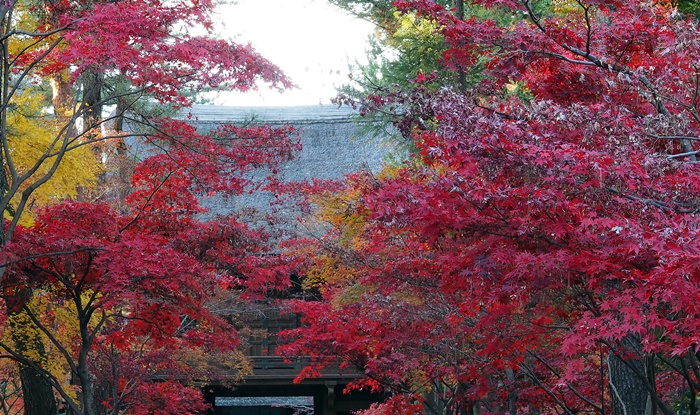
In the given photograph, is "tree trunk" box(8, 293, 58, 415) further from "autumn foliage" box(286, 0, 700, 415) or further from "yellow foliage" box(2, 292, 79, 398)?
"autumn foliage" box(286, 0, 700, 415)

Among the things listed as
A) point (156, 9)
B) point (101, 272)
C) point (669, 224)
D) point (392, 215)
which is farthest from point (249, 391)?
point (669, 224)

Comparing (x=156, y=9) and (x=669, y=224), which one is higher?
(x=156, y=9)

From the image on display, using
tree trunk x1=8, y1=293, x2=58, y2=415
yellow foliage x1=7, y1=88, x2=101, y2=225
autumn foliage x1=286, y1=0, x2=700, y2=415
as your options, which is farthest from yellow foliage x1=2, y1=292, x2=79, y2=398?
autumn foliage x1=286, y1=0, x2=700, y2=415

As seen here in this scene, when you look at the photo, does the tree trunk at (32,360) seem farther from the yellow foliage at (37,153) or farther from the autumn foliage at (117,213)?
the yellow foliage at (37,153)

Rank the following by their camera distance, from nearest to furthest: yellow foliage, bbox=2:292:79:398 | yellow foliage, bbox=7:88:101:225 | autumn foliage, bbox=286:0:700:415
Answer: autumn foliage, bbox=286:0:700:415 < yellow foliage, bbox=2:292:79:398 < yellow foliage, bbox=7:88:101:225

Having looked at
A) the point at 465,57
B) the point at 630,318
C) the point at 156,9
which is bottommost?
the point at 630,318

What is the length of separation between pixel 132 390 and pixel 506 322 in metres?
6.53

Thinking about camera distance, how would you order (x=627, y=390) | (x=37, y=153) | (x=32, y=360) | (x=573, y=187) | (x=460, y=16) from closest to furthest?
(x=573, y=187), (x=627, y=390), (x=32, y=360), (x=37, y=153), (x=460, y=16)

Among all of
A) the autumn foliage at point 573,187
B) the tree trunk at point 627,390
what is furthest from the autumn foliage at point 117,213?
the tree trunk at point 627,390

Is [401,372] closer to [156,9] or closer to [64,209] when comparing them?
[64,209]

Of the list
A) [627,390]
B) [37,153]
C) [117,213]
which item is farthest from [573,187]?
[37,153]

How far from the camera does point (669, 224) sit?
4.09 metres

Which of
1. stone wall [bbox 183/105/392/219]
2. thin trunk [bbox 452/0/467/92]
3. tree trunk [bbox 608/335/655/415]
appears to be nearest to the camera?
tree trunk [bbox 608/335/655/415]

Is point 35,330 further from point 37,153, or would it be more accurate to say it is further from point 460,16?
point 460,16
